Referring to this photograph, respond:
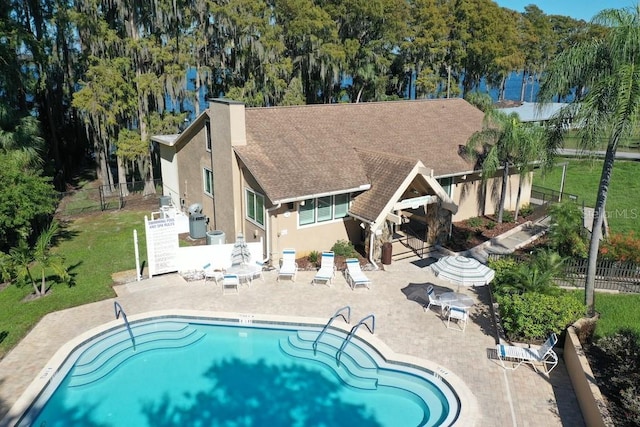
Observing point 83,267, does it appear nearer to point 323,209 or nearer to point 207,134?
point 207,134

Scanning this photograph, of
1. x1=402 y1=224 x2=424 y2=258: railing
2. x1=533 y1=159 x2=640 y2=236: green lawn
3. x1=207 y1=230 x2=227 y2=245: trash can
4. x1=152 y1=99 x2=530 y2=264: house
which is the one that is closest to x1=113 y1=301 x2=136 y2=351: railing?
x1=207 y1=230 x2=227 y2=245: trash can

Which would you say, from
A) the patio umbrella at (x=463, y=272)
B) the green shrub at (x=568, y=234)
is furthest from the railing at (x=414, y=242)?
the patio umbrella at (x=463, y=272)

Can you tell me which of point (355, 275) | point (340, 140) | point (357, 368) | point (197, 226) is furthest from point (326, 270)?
point (197, 226)

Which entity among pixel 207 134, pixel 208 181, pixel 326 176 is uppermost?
pixel 207 134

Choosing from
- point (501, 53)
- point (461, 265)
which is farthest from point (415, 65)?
point (461, 265)

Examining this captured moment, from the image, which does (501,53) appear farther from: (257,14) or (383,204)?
(383,204)
